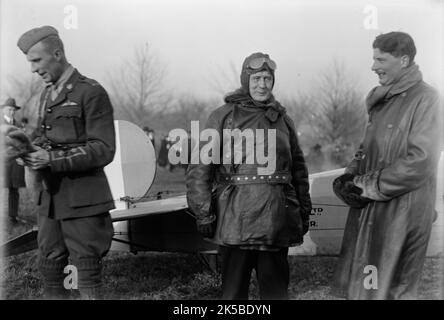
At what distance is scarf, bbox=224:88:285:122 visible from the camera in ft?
10.2

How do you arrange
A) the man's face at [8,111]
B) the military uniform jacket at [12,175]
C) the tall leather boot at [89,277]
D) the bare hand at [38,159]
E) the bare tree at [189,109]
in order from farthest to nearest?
the bare tree at [189,109], the military uniform jacket at [12,175], the man's face at [8,111], the tall leather boot at [89,277], the bare hand at [38,159]

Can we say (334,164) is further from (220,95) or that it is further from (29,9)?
(29,9)

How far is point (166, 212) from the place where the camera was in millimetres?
3936

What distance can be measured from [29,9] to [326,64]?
1.80 metres

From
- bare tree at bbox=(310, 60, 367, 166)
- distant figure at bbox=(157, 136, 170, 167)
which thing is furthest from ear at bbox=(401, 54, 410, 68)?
distant figure at bbox=(157, 136, 170, 167)

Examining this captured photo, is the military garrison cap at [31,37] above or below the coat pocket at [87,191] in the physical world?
above

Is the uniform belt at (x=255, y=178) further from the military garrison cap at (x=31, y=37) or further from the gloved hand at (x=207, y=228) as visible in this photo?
the military garrison cap at (x=31, y=37)

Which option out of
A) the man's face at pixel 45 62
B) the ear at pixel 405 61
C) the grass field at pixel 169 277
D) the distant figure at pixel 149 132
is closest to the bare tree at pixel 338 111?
the ear at pixel 405 61

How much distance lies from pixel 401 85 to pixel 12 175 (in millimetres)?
2725

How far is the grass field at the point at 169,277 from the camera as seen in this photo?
11.4ft

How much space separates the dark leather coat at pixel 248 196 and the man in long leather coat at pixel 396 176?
0.44 meters

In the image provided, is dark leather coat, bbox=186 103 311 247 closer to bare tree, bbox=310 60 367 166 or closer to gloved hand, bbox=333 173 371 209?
gloved hand, bbox=333 173 371 209

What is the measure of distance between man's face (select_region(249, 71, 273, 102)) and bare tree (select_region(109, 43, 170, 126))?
62 cm
